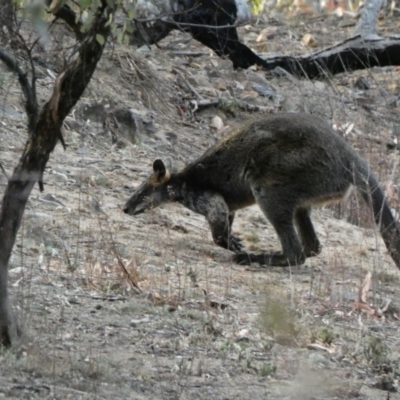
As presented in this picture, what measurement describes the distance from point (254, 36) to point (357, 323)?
Result: 1228 cm

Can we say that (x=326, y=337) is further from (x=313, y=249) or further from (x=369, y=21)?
(x=369, y=21)

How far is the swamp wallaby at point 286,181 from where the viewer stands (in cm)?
899

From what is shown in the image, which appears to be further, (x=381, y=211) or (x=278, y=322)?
(x=381, y=211)

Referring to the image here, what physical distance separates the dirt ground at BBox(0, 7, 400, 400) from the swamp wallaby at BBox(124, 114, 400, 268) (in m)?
0.24

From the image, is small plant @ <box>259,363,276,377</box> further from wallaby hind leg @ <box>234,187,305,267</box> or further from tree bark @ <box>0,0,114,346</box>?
wallaby hind leg @ <box>234,187,305,267</box>

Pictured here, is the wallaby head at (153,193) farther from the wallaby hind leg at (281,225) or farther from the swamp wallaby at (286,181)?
the wallaby hind leg at (281,225)

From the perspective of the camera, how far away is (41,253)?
8.18 m

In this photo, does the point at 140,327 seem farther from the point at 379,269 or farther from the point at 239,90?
the point at 239,90

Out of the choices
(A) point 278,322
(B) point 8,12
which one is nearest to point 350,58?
(B) point 8,12

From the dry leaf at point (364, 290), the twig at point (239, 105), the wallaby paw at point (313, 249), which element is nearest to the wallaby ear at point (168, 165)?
the wallaby paw at point (313, 249)

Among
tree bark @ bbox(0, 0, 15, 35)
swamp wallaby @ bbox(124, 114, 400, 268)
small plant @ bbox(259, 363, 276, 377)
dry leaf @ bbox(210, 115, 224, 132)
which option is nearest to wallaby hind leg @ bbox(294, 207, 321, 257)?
swamp wallaby @ bbox(124, 114, 400, 268)

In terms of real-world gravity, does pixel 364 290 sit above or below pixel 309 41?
below

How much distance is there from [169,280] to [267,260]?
1428 millimetres

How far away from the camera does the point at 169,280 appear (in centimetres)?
797
